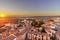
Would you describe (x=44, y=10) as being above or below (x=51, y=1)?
below

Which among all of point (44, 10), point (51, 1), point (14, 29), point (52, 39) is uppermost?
point (51, 1)

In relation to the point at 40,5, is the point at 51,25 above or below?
below

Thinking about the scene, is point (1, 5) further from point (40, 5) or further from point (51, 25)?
point (51, 25)

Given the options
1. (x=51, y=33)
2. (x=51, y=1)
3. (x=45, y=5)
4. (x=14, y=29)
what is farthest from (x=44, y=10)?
(x=14, y=29)

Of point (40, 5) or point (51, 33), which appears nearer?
point (51, 33)

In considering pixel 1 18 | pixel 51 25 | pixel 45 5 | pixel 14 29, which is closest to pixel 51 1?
pixel 45 5

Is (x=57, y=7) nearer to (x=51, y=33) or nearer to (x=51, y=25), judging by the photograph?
(x=51, y=25)
